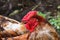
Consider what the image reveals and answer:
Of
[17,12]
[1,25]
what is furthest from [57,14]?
[1,25]

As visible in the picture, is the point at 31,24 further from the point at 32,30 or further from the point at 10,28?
the point at 10,28

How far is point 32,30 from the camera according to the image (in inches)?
99.1

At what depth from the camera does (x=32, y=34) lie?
2.54 meters

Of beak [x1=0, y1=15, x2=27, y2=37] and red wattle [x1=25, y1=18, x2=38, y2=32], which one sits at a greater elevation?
red wattle [x1=25, y1=18, x2=38, y2=32]

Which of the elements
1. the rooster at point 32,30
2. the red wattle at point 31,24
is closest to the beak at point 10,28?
the rooster at point 32,30

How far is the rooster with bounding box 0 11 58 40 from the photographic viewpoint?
245 cm

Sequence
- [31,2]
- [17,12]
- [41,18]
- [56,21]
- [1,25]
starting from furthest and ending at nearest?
1. [31,2]
2. [17,12]
3. [56,21]
4. [1,25]
5. [41,18]

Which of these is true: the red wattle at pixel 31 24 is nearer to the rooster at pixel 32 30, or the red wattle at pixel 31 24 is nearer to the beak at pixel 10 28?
the rooster at pixel 32 30

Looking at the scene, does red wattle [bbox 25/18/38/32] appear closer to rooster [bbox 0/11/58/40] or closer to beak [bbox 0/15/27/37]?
rooster [bbox 0/11/58/40]

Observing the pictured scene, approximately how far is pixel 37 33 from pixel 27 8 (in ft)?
6.36

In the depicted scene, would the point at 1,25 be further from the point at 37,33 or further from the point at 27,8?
the point at 27,8

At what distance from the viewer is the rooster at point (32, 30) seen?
2449 millimetres

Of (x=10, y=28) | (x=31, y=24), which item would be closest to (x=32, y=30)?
(x=31, y=24)

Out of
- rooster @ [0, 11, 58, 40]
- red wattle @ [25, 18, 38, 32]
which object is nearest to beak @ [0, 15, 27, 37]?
rooster @ [0, 11, 58, 40]
